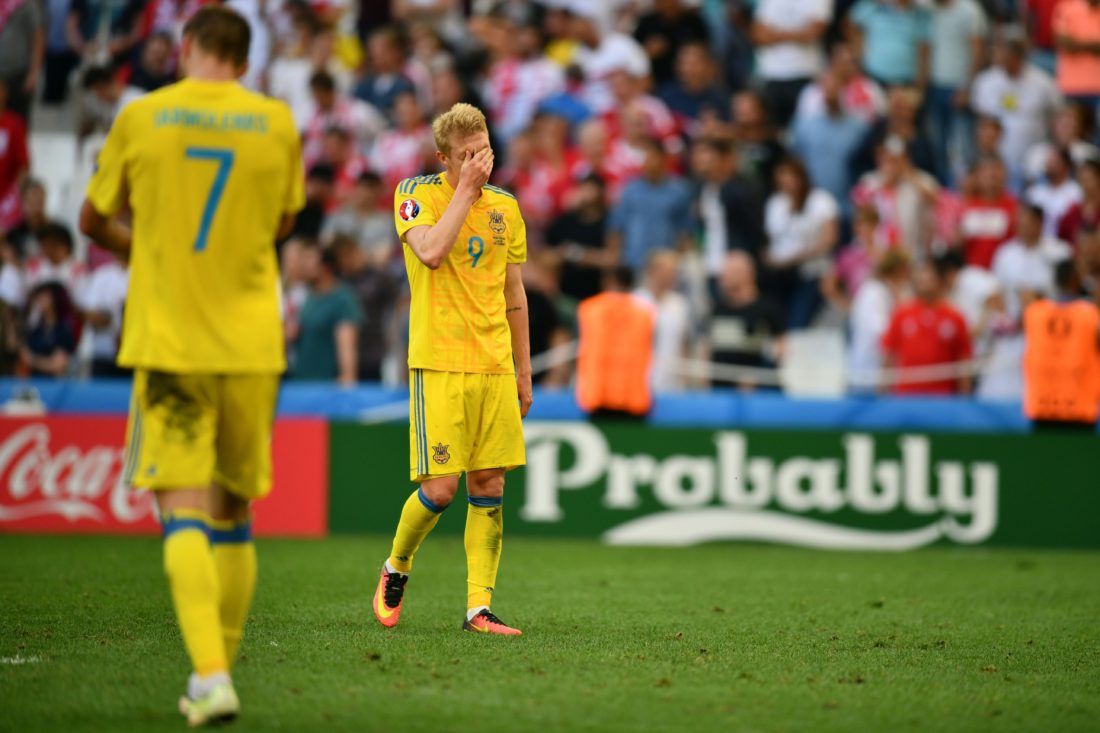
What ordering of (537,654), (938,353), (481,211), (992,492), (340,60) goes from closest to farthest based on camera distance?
(537,654) → (481,211) → (992,492) → (938,353) → (340,60)

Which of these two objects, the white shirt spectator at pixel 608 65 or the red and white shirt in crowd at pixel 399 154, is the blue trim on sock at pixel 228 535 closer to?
the red and white shirt in crowd at pixel 399 154

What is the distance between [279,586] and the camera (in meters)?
9.19

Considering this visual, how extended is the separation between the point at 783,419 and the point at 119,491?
572 centimetres

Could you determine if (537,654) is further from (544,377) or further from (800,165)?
(800,165)

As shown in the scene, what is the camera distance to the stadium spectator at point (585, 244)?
15211mm

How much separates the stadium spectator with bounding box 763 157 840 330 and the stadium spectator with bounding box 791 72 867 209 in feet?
2.85

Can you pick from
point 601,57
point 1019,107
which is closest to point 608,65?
point 601,57

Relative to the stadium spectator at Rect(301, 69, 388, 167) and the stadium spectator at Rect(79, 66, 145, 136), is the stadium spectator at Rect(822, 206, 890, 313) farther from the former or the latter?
the stadium spectator at Rect(79, 66, 145, 136)

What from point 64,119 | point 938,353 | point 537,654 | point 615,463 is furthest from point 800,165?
point 537,654

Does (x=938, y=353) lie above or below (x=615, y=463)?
above

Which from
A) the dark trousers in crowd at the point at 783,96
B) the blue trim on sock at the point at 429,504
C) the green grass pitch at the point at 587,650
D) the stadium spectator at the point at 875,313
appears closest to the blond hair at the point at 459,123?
the blue trim on sock at the point at 429,504

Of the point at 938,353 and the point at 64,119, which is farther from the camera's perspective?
the point at 64,119

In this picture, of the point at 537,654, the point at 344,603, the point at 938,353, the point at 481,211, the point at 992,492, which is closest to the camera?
the point at 537,654

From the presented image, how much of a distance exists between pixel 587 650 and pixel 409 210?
2081 millimetres
